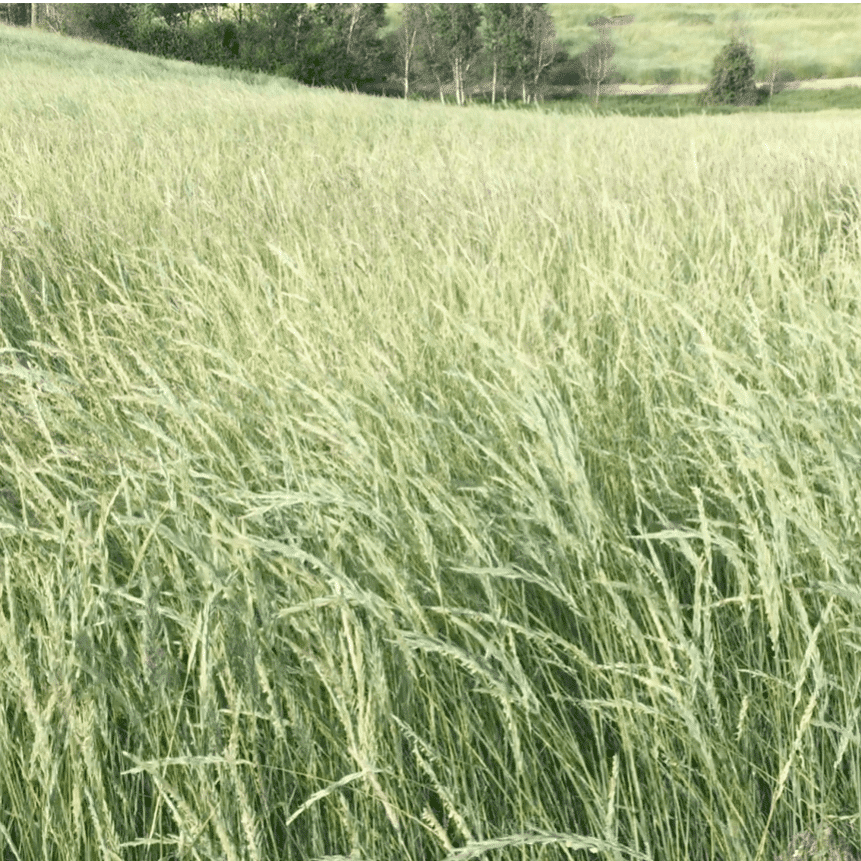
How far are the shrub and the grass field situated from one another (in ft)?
144

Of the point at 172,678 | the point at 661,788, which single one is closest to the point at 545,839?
the point at 661,788

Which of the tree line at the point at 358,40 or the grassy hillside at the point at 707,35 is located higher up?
the grassy hillside at the point at 707,35

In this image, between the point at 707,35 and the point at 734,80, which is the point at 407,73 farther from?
the point at 707,35

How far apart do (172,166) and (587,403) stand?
3026 mm

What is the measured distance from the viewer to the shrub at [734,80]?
40750 mm

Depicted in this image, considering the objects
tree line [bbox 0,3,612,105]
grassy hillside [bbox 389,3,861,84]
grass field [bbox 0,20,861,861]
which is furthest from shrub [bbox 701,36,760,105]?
grass field [bbox 0,20,861,861]

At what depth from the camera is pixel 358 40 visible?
126ft

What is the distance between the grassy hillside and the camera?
147 feet

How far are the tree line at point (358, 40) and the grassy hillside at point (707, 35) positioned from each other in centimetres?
211

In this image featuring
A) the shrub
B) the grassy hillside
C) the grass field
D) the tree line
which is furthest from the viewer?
the grassy hillside

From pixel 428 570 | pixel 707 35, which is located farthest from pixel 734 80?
pixel 428 570

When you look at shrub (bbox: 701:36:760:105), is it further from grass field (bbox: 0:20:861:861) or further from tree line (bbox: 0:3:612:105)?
grass field (bbox: 0:20:861:861)

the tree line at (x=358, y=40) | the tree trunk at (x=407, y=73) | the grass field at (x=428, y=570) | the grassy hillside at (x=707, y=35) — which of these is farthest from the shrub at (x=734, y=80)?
the grass field at (x=428, y=570)

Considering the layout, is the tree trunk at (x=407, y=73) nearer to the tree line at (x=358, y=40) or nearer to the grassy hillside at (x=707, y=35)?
the tree line at (x=358, y=40)
